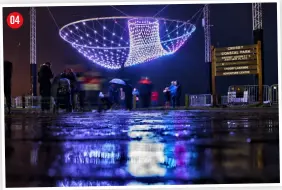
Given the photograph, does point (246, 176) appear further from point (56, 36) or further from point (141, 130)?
point (56, 36)

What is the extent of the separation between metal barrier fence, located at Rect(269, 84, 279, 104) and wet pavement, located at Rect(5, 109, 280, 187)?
134 millimetres

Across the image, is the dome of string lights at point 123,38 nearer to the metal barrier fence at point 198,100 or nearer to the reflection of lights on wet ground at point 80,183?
the metal barrier fence at point 198,100

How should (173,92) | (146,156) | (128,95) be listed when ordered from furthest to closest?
(128,95) → (173,92) → (146,156)

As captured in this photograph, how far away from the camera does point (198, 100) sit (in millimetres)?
4684

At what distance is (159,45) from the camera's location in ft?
15.6

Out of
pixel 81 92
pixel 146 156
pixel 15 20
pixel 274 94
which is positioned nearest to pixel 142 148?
pixel 146 156

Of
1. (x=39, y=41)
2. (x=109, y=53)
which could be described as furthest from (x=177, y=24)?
(x=39, y=41)

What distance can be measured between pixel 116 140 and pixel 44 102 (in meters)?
1.02

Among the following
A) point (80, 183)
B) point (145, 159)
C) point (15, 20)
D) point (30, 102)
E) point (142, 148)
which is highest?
point (15, 20)

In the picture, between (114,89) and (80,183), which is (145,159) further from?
(114,89)

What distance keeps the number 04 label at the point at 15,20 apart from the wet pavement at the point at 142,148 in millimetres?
1025

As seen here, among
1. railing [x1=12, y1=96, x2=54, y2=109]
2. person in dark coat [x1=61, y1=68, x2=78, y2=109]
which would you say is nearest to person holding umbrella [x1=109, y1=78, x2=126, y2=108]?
person in dark coat [x1=61, y1=68, x2=78, y2=109]

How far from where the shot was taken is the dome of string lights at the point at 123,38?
15.2ft

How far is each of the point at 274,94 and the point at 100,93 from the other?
79.4 inches
